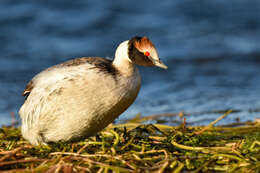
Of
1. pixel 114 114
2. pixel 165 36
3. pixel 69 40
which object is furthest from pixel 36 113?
pixel 165 36

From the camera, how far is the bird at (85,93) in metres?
4.95

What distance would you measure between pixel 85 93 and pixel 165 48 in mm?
10006

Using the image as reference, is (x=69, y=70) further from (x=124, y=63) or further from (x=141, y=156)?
(x=141, y=156)

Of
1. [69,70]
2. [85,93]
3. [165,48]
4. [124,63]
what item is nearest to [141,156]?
[85,93]

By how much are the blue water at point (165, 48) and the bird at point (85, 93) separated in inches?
117

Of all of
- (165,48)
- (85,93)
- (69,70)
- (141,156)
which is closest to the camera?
(141,156)

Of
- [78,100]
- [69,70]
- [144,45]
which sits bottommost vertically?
[78,100]

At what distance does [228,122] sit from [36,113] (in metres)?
3.35

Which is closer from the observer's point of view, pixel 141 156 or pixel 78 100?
pixel 141 156

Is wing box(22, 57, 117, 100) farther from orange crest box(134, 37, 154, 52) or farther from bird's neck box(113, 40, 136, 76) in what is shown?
orange crest box(134, 37, 154, 52)

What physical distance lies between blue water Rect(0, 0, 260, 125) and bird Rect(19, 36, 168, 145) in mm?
2969

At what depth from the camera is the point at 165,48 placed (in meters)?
14.7

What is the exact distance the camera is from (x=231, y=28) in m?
16.4

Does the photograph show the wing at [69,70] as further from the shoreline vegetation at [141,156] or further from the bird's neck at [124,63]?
the shoreline vegetation at [141,156]
